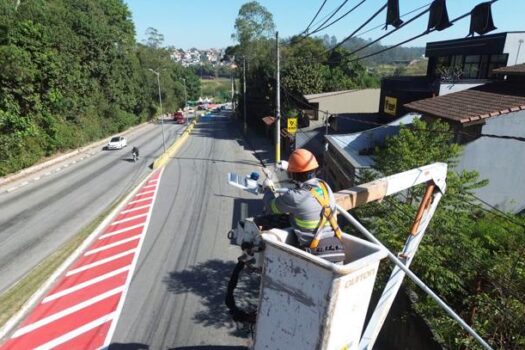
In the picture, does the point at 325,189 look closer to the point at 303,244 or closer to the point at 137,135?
the point at 303,244

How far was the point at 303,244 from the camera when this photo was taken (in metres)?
4.66

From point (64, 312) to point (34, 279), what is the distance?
3130mm

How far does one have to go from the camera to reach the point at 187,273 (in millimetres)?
15320

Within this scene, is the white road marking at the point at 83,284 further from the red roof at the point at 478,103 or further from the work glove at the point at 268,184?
the red roof at the point at 478,103

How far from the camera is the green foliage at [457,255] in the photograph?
758cm

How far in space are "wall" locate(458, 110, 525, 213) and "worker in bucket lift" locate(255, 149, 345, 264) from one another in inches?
481

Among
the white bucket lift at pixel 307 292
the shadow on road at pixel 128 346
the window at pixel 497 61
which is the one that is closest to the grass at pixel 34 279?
the shadow on road at pixel 128 346

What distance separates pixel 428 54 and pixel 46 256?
3141cm

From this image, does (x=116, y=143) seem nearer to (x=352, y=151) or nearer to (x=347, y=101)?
(x=347, y=101)

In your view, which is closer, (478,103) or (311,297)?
(311,297)

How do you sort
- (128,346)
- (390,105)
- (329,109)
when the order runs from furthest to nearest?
(329,109) < (390,105) < (128,346)

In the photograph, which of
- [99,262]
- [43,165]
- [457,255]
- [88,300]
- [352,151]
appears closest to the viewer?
[457,255]

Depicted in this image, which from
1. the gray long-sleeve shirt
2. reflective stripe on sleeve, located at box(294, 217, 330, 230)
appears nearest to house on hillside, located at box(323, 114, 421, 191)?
the gray long-sleeve shirt

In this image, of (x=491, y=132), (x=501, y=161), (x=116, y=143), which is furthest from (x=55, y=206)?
(x=501, y=161)
